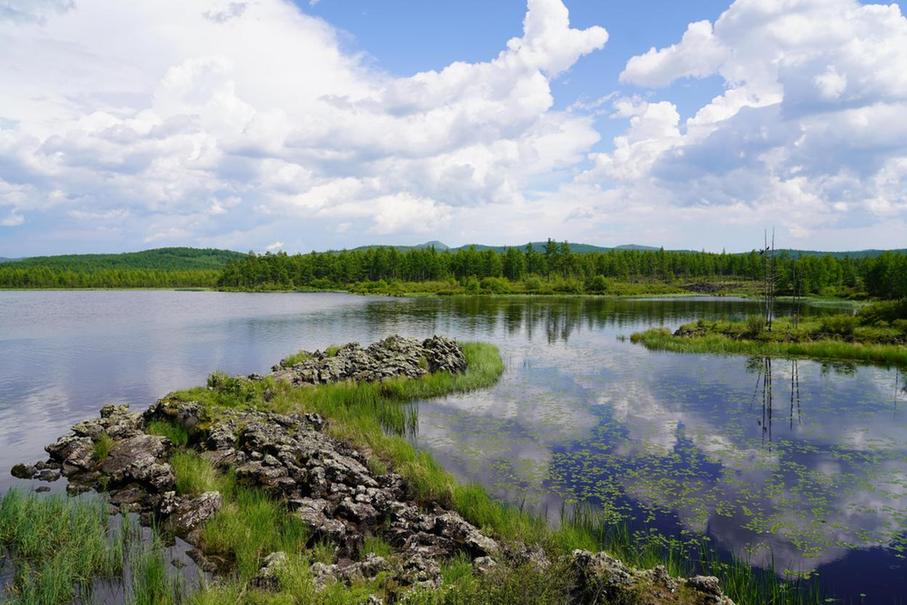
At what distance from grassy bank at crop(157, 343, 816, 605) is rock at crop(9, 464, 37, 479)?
12.4 feet

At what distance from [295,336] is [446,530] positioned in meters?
43.4

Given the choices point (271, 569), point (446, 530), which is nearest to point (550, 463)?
point (446, 530)

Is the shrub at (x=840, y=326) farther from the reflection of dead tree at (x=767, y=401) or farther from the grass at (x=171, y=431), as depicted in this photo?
the grass at (x=171, y=431)

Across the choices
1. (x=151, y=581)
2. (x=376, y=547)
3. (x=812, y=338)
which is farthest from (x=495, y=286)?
(x=151, y=581)

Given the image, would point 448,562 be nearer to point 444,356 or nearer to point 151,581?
point 151,581

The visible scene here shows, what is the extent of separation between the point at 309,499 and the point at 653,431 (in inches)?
591

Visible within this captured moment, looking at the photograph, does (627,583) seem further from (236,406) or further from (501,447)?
(236,406)

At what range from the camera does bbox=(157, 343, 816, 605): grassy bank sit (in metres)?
8.34

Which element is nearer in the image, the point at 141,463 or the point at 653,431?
the point at 141,463

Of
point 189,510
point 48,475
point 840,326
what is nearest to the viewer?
point 189,510

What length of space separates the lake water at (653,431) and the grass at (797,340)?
348 centimetres

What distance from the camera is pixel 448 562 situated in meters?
10.6

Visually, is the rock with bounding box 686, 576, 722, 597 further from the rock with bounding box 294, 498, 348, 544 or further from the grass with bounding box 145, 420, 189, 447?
the grass with bounding box 145, 420, 189, 447

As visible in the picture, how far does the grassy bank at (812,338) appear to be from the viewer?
3991 cm
